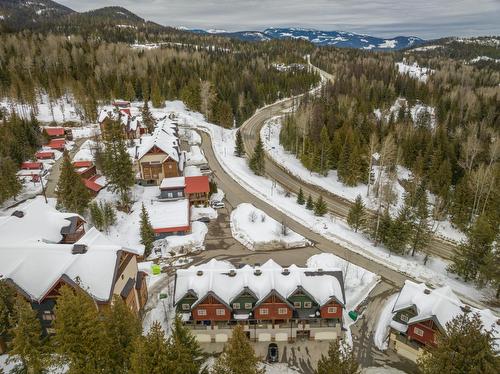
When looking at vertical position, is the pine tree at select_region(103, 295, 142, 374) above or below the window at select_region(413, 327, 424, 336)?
above

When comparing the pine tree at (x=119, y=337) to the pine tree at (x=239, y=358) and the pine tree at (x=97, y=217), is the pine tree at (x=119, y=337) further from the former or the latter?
the pine tree at (x=97, y=217)

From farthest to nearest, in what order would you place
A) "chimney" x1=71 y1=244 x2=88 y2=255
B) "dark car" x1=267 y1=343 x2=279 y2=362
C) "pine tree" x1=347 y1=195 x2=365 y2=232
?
1. "pine tree" x1=347 y1=195 x2=365 y2=232
2. "chimney" x1=71 y1=244 x2=88 y2=255
3. "dark car" x1=267 y1=343 x2=279 y2=362

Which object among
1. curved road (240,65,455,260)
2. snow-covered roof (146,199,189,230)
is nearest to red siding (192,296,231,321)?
snow-covered roof (146,199,189,230)

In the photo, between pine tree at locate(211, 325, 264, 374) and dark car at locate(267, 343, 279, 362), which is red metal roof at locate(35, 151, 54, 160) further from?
pine tree at locate(211, 325, 264, 374)

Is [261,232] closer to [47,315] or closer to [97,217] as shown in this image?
[97,217]

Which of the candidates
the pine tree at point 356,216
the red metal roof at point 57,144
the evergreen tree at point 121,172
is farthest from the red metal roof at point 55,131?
the pine tree at point 356,216

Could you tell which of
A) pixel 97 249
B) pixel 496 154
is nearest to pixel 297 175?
pixel 496 154

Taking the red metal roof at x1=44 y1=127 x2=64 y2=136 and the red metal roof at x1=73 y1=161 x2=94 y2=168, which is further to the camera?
the red metal roof at x1=44 y1=127 x2=64 y2=136

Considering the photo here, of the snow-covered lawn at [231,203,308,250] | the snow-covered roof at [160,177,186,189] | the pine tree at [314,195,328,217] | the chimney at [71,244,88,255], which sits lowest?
the snow-covered lawn at [231,203,308,250]

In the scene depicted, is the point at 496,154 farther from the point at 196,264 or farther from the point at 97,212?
the point at 97,212
